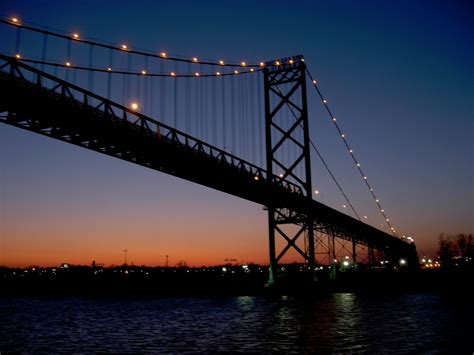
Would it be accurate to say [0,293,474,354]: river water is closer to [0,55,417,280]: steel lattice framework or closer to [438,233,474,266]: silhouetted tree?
[0,55,417,280]: steel lattice framework

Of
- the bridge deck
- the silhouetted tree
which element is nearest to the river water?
the bridge deck

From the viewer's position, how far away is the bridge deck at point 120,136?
2542cm

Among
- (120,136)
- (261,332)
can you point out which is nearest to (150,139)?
(120,136)

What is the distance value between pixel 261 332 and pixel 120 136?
15.5m

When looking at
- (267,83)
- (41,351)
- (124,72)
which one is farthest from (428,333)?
(267,83)

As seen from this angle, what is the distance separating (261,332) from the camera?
62.9ft

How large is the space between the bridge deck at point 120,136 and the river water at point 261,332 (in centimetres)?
973

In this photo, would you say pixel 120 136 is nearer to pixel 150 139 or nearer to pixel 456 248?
pixel 150 139

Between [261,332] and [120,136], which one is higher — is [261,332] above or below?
below

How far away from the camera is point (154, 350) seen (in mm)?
15492

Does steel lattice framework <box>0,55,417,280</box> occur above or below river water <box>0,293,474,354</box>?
above

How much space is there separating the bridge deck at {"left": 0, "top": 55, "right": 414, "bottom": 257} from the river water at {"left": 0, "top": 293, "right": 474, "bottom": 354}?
9.73 metres

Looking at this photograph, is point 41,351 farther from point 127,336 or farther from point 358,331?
point 358,331

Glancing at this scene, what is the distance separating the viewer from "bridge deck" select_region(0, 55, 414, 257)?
25422 millimetres
